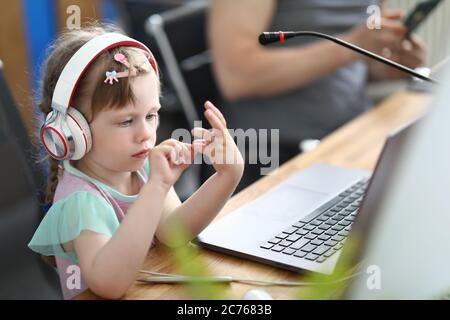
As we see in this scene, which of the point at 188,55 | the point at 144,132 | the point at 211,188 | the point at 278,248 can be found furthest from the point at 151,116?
the point at 188,55

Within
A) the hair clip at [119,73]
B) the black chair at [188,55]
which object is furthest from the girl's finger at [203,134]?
the black chair at [188,55]

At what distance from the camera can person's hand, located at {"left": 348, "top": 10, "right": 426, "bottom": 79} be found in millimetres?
1325

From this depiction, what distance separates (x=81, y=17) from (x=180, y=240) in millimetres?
287

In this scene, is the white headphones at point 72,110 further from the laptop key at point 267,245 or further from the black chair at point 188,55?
the black chair at point 188,55

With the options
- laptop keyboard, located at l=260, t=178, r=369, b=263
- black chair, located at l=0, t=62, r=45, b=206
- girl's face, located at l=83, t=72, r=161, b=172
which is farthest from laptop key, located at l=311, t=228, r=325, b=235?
black chair, located at l=0, t=62, r=45, b=206

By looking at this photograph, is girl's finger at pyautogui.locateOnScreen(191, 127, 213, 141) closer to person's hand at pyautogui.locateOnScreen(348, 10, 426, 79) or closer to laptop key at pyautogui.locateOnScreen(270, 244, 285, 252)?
laptop key at pyautogui.locateOnScreen(270, 244, 285, 252)

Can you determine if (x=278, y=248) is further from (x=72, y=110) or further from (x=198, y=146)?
(x=72, y=110)

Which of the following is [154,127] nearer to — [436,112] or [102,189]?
[102,189]

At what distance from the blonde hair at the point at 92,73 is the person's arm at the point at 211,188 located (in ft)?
0.32

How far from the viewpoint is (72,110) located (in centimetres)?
72

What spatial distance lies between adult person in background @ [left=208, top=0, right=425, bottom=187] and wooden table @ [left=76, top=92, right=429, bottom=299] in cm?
10

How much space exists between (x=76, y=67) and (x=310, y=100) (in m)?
0.91

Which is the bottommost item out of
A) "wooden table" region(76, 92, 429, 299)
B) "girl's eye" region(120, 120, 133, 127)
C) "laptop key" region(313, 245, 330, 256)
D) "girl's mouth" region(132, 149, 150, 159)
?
"wooden table" region(76, 92, 429, 299)
